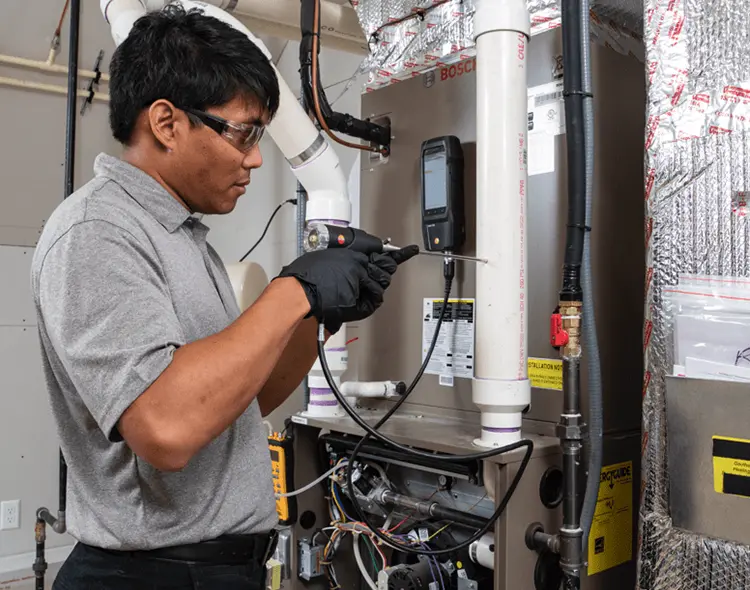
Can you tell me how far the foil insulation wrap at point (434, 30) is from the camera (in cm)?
136

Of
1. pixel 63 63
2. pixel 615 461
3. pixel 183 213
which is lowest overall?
pixel 615 461

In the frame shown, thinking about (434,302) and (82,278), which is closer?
(82,278)

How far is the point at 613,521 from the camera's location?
49.6 inches

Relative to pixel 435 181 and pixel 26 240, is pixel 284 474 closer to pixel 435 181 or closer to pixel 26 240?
pixel 435 181

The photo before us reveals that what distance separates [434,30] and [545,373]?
89cm

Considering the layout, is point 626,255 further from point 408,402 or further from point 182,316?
point 182,316

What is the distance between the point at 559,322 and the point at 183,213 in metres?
0.67

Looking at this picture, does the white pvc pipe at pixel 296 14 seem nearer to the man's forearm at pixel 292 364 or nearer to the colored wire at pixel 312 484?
the man's forearm at pixel 292 364

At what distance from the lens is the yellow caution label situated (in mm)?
1294

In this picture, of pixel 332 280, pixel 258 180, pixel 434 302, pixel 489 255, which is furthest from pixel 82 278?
pixel 258 180

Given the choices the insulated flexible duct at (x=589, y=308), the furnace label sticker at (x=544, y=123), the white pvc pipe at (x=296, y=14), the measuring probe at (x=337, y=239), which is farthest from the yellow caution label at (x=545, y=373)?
the white pvc pipe at (x=296, y=14)

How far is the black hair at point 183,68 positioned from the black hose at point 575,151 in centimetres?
56

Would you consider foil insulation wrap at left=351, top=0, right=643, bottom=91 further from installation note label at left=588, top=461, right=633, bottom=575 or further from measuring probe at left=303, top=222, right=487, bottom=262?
installation note label at left=588, top=461, right=633, bottom=575

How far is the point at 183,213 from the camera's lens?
97cm
